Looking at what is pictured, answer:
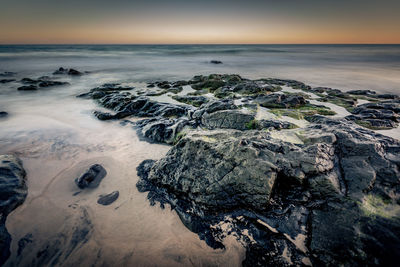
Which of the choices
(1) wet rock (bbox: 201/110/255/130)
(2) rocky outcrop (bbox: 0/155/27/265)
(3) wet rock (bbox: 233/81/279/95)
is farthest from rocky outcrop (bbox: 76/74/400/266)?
(3) wet rock (bbox: 233/81/279/95)

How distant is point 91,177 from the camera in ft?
14.5

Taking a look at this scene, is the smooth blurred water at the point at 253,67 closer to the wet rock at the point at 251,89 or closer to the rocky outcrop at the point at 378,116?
the wet rock at the point at 251,89

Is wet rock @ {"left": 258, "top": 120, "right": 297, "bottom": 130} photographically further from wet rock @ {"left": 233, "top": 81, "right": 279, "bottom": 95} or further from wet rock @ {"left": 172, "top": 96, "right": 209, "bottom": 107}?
wet rock @ {"left": 233, "top": 81, "right": 279, "bottom": 95}

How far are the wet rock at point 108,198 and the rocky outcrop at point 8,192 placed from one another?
1.42m

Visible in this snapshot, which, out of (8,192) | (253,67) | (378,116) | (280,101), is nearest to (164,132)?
(8,192)

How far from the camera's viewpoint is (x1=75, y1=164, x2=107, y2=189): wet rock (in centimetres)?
427

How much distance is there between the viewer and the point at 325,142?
373 centimetres

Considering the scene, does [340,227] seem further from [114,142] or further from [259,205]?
[114,142]

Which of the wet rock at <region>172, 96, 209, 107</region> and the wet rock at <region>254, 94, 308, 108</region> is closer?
the wet rock at <region>254, 94, 308, 108</region>

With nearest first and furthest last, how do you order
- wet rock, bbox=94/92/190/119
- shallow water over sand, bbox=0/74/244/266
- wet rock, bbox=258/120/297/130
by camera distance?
shallow water over sand, bbox=0/74/244/266
wet rock, bbox=258/120/297/130
wet rock, bbox=94/92/190/119

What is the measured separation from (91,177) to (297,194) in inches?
177

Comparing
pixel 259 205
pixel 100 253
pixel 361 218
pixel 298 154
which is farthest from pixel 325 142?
pixel 100 253

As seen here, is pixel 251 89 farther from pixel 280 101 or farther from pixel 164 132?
pixel 164 132

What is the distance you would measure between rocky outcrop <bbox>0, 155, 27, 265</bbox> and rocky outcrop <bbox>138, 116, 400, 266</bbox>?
7.96 feet
